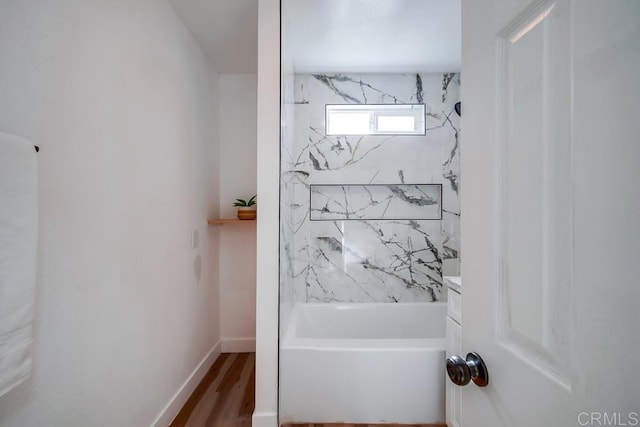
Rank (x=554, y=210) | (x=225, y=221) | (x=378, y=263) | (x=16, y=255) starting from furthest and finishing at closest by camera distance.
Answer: (x=378, y=263)
(x=225, y=221)
(x=16, y=255)
(x=554, y=210)

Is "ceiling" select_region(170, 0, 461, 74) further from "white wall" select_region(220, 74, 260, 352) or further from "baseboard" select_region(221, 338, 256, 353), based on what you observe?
"baseboard" select_region(221, 338, 256, 353)

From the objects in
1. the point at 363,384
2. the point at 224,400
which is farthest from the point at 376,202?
the point at 224,400

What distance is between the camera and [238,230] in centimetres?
275

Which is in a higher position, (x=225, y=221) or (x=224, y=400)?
(x=225, y=221)

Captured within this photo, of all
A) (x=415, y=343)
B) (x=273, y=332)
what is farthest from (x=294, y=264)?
(x=415, y=343)

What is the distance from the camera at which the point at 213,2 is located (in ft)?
5.96

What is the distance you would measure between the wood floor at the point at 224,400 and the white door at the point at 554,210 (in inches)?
64.9

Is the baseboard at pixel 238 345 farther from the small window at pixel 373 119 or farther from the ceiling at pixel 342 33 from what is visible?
the ceiling at pixel 342 33

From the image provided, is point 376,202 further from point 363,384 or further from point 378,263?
point 363,384

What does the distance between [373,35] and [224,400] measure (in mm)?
2811

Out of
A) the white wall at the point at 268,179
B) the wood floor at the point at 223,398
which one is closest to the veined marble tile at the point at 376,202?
the white wall at the point at 268,179

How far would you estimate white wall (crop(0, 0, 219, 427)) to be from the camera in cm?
95

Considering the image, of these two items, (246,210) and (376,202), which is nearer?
(246,210)

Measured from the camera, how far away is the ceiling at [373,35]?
183cm
